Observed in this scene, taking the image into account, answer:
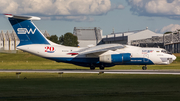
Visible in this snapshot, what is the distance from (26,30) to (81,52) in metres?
8.42

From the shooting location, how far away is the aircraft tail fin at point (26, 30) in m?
35.5

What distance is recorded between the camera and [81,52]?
3594 centimetres

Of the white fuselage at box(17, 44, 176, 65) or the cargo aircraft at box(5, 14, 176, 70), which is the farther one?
the white fuselage at box(17, 44, 176, 65)

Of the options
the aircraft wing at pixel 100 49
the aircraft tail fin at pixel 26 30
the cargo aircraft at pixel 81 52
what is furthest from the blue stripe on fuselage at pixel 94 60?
the aircraft tail fin at pixel 26 30

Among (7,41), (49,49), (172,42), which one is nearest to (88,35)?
(7,41)

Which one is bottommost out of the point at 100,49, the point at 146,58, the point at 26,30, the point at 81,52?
the point at 146,58

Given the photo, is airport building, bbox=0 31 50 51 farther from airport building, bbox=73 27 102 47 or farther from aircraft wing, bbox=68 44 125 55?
aircraft wing, bbox=68 44 125 55

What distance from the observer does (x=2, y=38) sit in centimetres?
12888

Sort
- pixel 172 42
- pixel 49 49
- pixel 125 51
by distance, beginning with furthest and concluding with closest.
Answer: pixel 172 42, pixel 49 49, pixel 125 51

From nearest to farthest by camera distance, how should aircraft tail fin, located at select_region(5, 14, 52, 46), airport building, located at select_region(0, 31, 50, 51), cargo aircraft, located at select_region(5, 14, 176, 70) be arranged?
1. cargo aircraft, located at select_region(5, 14, 176, 70)
2. aircraft tail fin, located at select_region(5, 14, 52, 46)
3. airport building, located at select_region(0, 31, 50, 51)

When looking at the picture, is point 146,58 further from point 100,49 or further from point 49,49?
point 49,49

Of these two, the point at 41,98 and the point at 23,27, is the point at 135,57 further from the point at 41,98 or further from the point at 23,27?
the point at 41,98

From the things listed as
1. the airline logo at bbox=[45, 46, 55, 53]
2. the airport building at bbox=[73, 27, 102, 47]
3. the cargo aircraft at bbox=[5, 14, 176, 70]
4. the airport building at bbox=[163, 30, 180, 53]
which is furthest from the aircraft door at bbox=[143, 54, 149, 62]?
the airport building at bbox=[73, 27, 102, 47]

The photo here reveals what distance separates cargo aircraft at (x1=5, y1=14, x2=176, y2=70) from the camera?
35.0m
